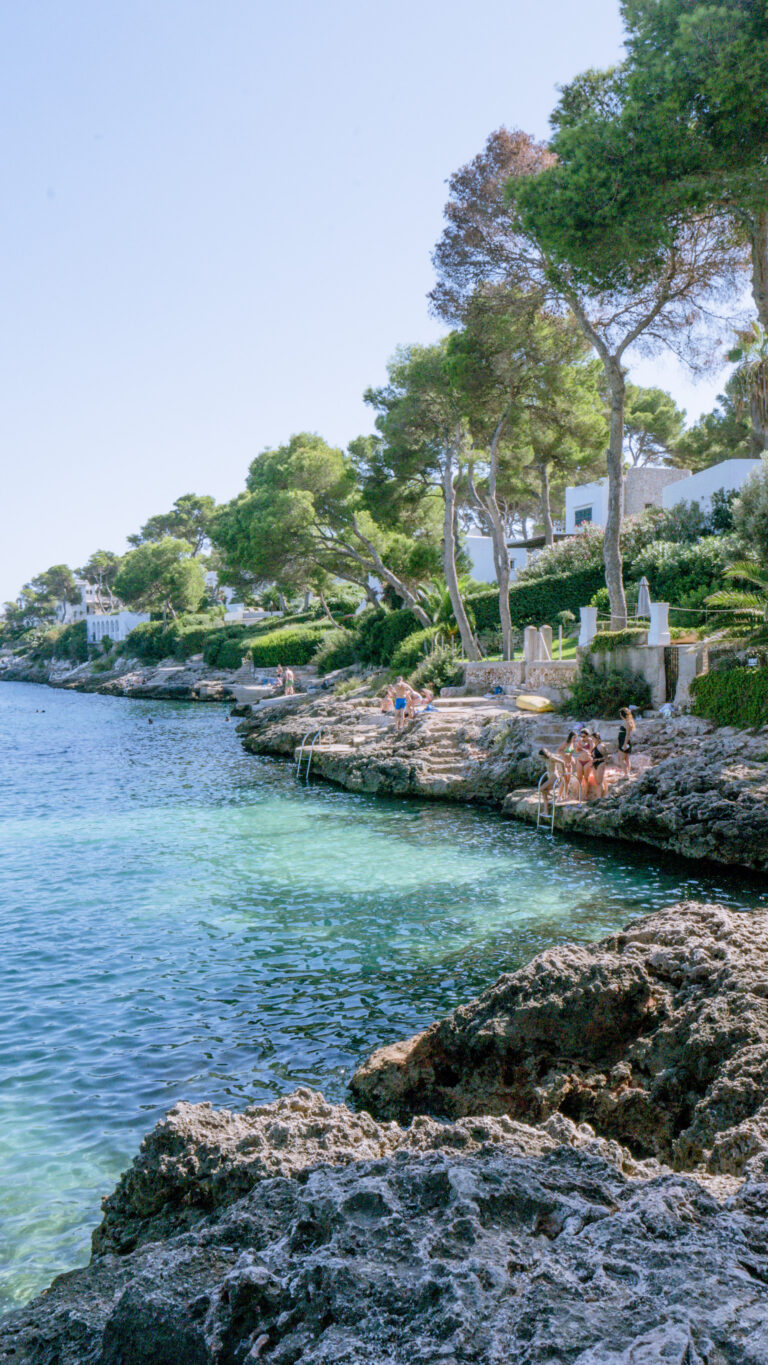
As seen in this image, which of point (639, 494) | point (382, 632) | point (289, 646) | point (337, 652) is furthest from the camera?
point (289, 646)

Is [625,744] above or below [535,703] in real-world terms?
below

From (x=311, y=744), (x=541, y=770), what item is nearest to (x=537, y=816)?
(x=541, y=770)

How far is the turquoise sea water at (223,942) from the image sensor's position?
23.5 feet

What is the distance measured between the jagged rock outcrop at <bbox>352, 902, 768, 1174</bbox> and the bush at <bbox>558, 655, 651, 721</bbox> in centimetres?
1312

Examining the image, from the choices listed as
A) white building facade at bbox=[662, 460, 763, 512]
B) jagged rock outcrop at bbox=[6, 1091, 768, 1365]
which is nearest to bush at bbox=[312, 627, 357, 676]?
white building facade at bbox=[662, 460, 763, 512]

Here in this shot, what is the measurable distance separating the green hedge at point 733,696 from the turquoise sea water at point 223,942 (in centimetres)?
368

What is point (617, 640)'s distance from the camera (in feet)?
69.8

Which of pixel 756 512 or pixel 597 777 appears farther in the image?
pixel 756 512

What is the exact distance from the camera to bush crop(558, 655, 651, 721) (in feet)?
68.0

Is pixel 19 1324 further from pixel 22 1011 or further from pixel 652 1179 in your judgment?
pixel 22 1011

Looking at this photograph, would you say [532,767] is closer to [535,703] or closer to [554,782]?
[554,782]

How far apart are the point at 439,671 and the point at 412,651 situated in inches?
182

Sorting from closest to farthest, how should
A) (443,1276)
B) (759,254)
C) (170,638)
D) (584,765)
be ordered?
1. (443,1276)
2. (584,765)
3. (759,254)
4. (170,638)

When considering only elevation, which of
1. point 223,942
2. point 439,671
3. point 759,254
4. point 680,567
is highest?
point 759,254
